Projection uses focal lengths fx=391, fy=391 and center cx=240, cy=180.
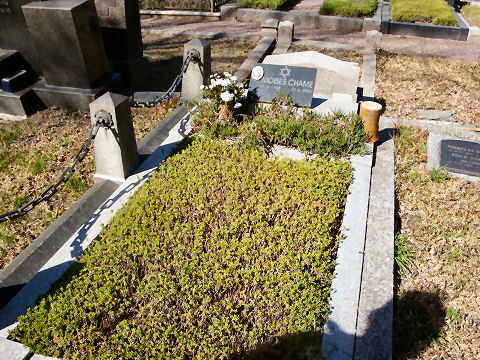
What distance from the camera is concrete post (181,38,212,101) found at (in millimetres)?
6828

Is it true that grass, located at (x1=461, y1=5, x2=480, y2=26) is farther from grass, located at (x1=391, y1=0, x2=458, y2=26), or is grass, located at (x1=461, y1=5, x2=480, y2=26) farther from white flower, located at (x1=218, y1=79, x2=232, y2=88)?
white flower, located at (x1=218, y1=79, x2=232, y2=88)

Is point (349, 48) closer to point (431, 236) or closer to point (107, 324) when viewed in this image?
point (431, 236)

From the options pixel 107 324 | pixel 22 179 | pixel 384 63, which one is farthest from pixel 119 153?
pixel 384 63

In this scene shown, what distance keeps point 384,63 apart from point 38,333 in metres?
9.39

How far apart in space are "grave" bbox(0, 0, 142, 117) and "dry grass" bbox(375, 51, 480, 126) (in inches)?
219

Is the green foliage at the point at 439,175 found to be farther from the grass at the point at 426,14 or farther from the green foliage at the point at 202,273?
the grass at the point at 426,14

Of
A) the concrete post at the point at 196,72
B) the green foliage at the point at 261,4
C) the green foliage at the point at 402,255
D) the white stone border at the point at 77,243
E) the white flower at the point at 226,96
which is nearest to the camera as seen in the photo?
the white stone border at the point at 77,243

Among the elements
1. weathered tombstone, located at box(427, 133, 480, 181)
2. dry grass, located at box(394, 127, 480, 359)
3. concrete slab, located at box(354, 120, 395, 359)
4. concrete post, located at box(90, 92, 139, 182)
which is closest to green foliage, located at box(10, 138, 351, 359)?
concrete slab, located at box(354, 120, 395, 359)

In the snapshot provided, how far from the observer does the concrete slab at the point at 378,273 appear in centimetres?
340

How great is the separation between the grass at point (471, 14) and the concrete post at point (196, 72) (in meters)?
9.82

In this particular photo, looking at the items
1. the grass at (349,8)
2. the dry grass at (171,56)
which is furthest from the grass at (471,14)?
the dry grass at (171,56)


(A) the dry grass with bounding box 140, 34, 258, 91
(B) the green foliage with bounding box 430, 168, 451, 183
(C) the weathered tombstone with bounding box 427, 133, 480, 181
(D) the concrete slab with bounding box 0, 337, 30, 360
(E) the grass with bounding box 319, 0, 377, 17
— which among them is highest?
(E) the grass with bounding box 319, 0, 377, 17

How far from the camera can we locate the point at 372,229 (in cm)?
462

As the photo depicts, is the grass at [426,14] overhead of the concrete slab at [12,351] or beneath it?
overhead
